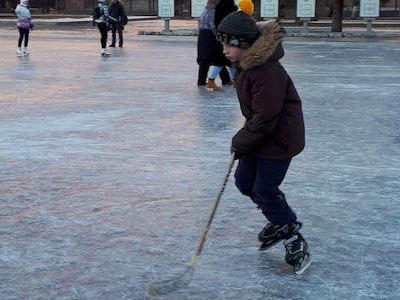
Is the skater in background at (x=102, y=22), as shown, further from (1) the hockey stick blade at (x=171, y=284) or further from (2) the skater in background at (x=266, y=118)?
(1) the hockey stick blade at (x=171, y=284)

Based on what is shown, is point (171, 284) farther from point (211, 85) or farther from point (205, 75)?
point (205, 75)

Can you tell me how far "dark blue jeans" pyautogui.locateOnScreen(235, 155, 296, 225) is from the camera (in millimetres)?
3818

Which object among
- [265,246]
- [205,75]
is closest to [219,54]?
[205,75]

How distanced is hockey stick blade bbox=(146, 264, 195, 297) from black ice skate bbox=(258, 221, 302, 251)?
61 centimetres

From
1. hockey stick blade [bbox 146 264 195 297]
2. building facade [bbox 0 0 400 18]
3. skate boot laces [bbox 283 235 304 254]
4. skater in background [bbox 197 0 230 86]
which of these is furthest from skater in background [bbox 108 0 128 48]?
building facade [bbox 0 0 400 18]

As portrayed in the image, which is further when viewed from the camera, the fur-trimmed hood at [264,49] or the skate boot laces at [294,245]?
the skate boot laces at [294,245]

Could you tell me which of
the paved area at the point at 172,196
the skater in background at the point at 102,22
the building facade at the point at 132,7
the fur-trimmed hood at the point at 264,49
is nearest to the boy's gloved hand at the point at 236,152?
the fur-trimmed hood at the point at 264,49

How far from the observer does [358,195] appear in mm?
5496

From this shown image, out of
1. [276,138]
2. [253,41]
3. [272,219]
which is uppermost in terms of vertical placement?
[253,41]

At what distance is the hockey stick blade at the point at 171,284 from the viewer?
141 inches

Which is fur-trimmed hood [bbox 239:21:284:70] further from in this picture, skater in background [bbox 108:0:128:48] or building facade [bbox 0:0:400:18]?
building facade [bbox 0:0:400:18]

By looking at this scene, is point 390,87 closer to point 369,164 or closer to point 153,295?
point 369,164

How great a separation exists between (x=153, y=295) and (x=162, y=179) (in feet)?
7.92

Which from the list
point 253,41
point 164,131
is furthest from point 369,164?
point 253,41
